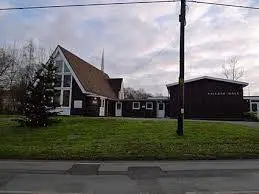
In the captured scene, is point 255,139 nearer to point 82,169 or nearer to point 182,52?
point 182,52

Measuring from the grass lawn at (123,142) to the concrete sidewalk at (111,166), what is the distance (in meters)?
1.16

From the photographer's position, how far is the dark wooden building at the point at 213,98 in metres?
45.9

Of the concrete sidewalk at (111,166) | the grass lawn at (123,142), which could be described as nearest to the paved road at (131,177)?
the concrete sidewalk at (111,166)

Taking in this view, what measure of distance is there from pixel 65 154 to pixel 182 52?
7.95 metres

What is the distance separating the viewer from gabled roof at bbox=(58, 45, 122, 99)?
45144 mm

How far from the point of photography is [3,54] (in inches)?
2224

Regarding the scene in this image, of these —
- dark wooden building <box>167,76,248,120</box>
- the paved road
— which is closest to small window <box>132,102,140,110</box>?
dark wooden building <box>167,76,248,120</box>

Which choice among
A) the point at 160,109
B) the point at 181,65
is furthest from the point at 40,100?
the point at 160,109

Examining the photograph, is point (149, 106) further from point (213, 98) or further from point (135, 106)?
point (213, 98)

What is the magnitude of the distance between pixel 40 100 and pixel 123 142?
8923 millimetres

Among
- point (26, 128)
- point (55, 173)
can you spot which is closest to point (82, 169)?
point (55, 173)

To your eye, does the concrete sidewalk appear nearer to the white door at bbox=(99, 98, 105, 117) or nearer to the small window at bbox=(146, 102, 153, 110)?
the white door at bbox=(99, 98, 105, 117)

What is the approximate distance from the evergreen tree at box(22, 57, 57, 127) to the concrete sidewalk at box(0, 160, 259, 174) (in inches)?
419

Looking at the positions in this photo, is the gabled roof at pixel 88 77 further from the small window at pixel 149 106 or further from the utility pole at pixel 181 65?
the utility pole at pixel 181 65
